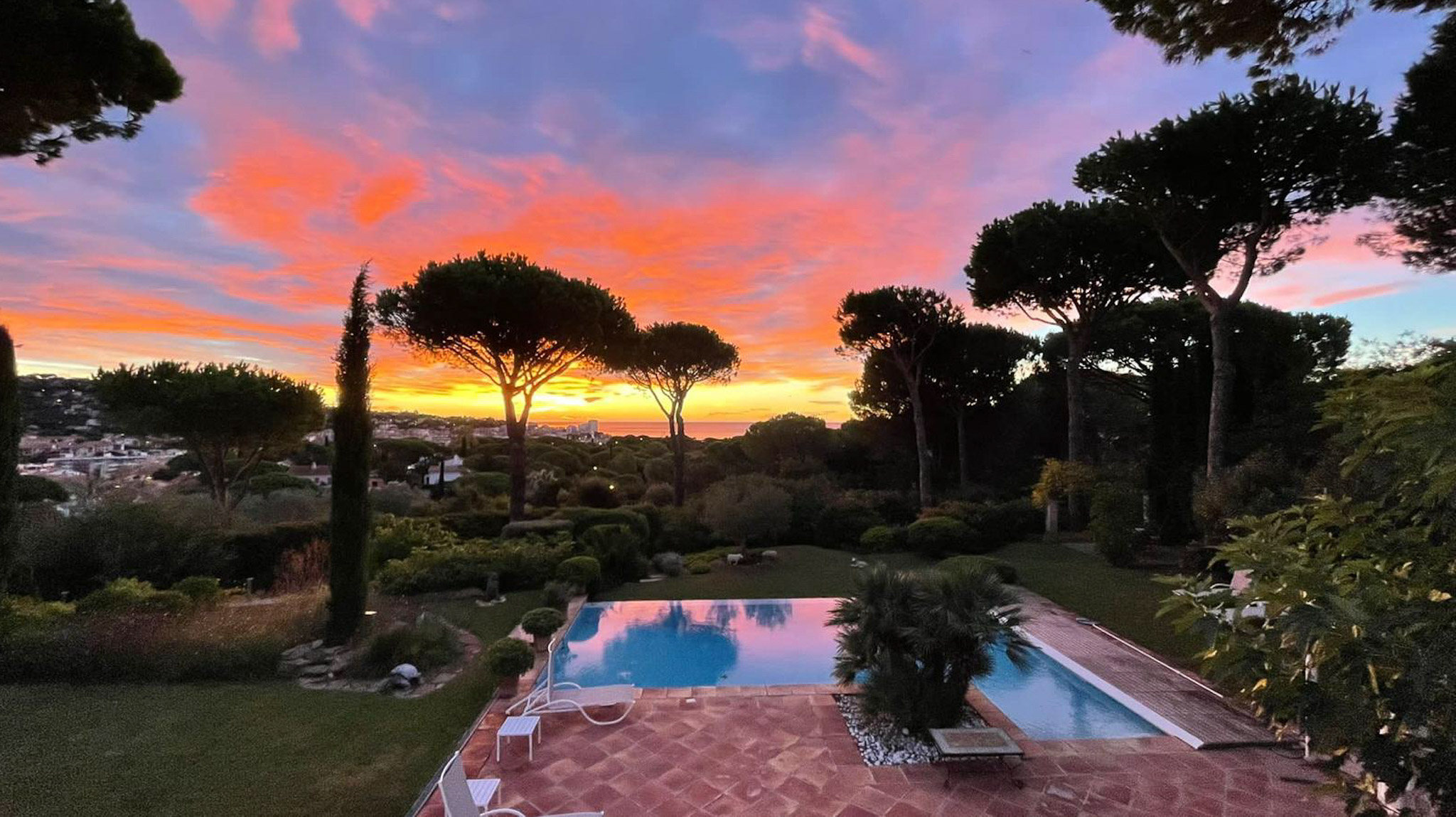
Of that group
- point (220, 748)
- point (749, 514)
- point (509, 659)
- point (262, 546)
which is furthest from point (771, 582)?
point (262, 546)

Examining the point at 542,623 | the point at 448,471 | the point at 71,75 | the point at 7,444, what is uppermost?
the point at 71,75

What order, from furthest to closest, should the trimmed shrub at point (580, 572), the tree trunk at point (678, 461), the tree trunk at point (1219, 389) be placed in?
the tree trunk at point (678, 461) < the tree trunk at point (1219, 389) < the trimmed shrub at point (580, 572)

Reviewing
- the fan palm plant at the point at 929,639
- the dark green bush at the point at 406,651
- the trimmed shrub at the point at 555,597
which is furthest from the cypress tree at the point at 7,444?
the fan palm plant at the point at 929,639

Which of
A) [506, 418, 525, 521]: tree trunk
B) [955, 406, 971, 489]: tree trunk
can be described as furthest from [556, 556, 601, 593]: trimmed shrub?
[955, 406, 971, 489]: tree trunk

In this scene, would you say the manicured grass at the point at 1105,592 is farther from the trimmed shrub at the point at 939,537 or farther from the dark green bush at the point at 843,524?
the dark green bush at the point at 843,524

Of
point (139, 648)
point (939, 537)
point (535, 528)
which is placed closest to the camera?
point (139, 648)

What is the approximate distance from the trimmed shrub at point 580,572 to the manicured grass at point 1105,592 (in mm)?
8371

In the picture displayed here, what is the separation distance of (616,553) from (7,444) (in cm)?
879

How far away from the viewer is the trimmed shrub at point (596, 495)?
19.8 meters

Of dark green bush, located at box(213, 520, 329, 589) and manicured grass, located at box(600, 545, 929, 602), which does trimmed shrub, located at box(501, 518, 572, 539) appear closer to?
manicured grass, located at box(600, 545, 929, 602)

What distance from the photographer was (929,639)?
5520mm

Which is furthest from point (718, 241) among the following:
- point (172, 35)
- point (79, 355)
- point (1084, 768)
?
point (79, 355)

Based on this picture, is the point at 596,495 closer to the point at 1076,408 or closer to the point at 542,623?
the point at 542,623

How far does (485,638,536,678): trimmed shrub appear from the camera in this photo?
6.73 m
